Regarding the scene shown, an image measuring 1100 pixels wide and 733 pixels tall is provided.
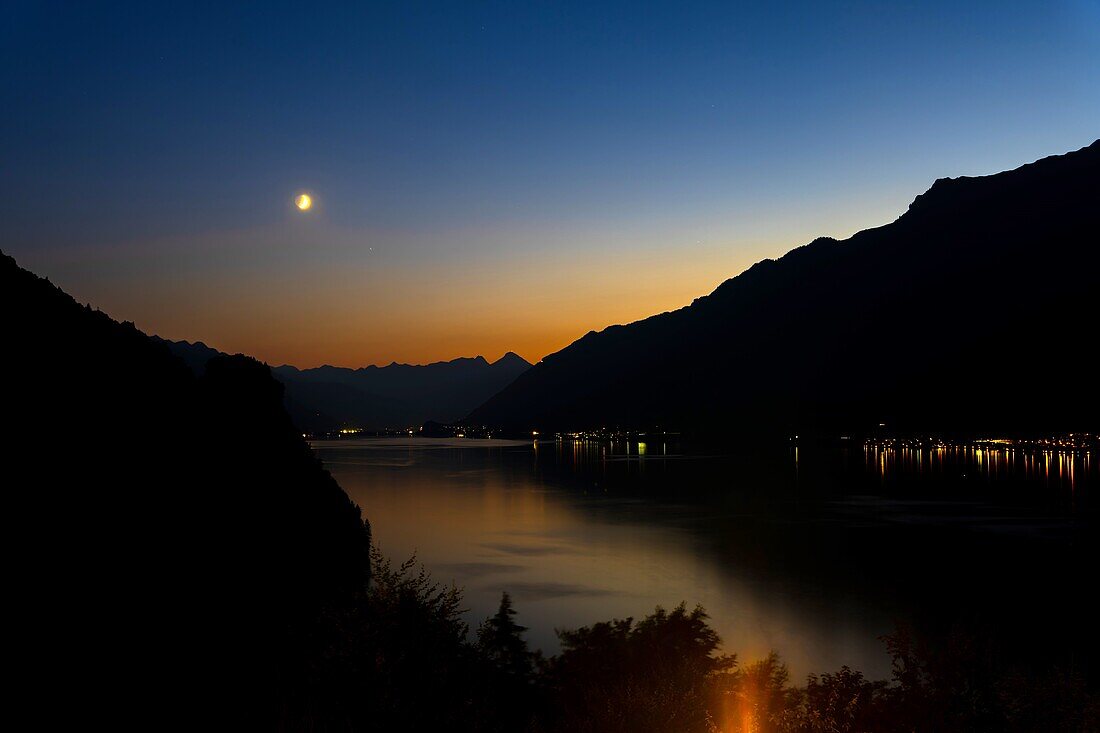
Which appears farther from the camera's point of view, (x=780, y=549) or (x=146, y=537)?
(x=780, y=549)

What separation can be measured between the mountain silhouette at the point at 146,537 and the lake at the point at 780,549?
366 inches

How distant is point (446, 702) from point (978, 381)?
188 m

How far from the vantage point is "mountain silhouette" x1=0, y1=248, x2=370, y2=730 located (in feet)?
58.3

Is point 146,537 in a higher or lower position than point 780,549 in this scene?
higher

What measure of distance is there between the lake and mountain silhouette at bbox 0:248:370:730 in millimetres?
9293

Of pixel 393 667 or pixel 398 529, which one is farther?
pixel 398 529

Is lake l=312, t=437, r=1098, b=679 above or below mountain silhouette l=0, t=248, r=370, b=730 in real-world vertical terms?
below

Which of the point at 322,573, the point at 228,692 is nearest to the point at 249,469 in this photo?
the point at 322,573

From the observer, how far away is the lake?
36816mm

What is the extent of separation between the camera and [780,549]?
57.9 metres

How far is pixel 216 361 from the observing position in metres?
54.0

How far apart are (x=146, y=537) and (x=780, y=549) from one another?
44.9 m

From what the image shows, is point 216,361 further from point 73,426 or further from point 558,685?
point 558,685

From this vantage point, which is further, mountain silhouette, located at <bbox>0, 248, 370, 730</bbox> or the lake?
the lake
